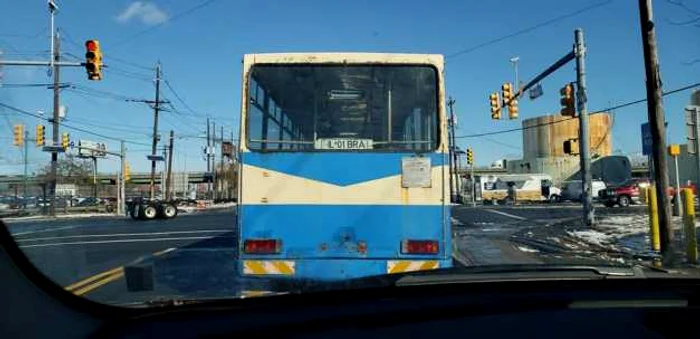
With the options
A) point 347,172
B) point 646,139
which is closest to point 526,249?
point 646,139

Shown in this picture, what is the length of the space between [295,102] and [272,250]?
1647 millimetres

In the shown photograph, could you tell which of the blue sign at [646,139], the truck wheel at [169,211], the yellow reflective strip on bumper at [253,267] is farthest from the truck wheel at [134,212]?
the yellow reflective strip on bumper at [253,267]

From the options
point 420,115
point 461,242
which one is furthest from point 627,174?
point 420,115

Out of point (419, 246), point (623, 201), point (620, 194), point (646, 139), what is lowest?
point (419, 246)

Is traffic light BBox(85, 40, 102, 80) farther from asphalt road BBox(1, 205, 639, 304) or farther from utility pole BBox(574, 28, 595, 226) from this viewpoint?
utility pole BBox(574, 28, 595, 226)

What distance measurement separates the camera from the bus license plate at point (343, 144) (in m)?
7.01

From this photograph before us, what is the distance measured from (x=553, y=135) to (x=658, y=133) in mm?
64303

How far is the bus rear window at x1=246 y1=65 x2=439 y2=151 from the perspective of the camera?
705cm

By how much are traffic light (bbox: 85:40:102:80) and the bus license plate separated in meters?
10.4

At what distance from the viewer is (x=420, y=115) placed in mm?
7102

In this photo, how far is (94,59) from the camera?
17.6 meters

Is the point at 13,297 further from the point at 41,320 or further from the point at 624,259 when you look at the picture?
the point at 624,259

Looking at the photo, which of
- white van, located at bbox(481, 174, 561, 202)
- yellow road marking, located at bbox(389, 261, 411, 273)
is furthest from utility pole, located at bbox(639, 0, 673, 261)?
white van, located at bbox(481, 174, 561, 202)

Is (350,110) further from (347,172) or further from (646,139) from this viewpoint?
(646,139)
